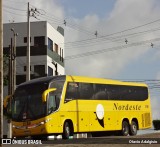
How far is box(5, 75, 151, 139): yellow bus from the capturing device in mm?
26078

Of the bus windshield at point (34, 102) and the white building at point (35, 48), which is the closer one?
the bus windshield at point (34, 102)

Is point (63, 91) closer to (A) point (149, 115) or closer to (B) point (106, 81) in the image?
(B) point (106, 81)

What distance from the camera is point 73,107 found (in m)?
27.7

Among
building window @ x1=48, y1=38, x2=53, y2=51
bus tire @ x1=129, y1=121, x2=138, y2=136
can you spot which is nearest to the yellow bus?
bus tire @ x1=129, y1=121, x2=138, y2=136

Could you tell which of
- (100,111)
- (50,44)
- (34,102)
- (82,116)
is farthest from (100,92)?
(50,44)

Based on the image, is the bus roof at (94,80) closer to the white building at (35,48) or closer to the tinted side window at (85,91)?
the tinted side window at (85,91)

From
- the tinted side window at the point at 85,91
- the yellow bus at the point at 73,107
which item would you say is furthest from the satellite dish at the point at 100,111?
the tinted side window at the point at 85,91

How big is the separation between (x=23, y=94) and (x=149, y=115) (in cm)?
1218

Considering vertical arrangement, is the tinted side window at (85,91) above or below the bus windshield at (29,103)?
above

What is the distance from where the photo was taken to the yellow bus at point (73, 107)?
1027 inches

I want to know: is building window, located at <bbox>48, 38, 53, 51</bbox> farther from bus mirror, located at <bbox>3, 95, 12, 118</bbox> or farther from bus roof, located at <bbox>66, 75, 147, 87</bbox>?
bus mirror, located at <bbox>3, 95, 12, 118</bbox>

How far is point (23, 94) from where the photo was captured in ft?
88.6

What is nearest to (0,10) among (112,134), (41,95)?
(41,95)

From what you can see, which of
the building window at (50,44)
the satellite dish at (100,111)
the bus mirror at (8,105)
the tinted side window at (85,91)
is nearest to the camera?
the bus mirror at (8,105)
